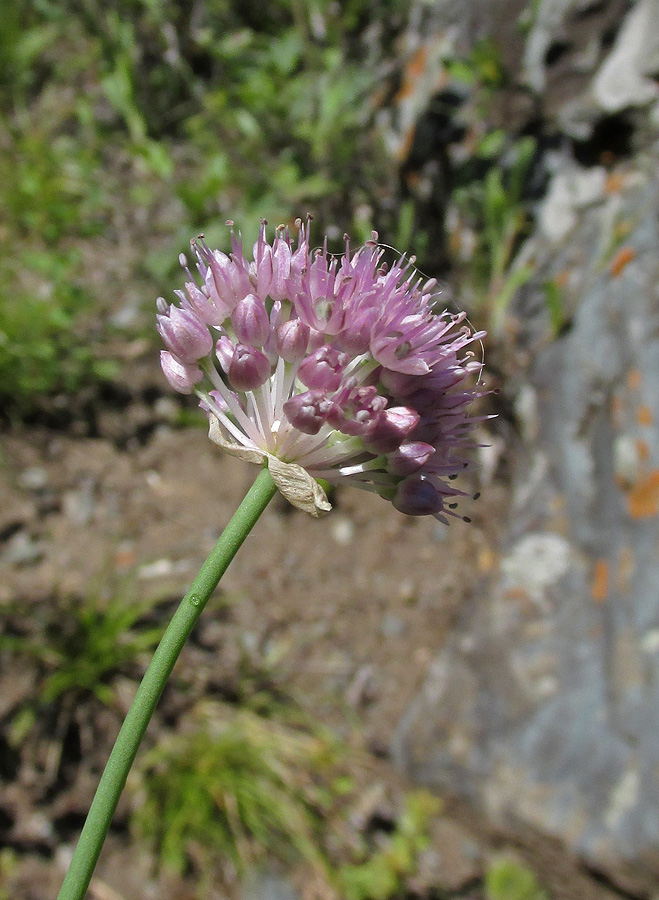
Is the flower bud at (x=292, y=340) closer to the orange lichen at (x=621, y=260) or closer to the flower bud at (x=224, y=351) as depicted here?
the flower bud at (x=224, y=351)

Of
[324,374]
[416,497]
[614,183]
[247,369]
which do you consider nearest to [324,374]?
[324,374]

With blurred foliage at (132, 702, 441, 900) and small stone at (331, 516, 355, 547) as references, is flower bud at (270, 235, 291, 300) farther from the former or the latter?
small stone at (331, 516, 355, 547)

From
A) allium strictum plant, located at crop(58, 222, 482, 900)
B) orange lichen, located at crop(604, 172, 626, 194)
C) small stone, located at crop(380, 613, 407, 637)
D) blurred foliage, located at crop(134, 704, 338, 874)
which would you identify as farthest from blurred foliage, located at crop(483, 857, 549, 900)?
orange lichen, located at crop(604, 172, 626, 194)

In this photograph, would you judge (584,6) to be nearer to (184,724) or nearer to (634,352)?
(634,352)

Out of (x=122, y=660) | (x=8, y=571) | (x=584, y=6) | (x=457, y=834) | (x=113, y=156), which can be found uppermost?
(x=584, y=6)

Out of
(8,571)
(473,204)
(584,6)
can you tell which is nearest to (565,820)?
(8,571)
